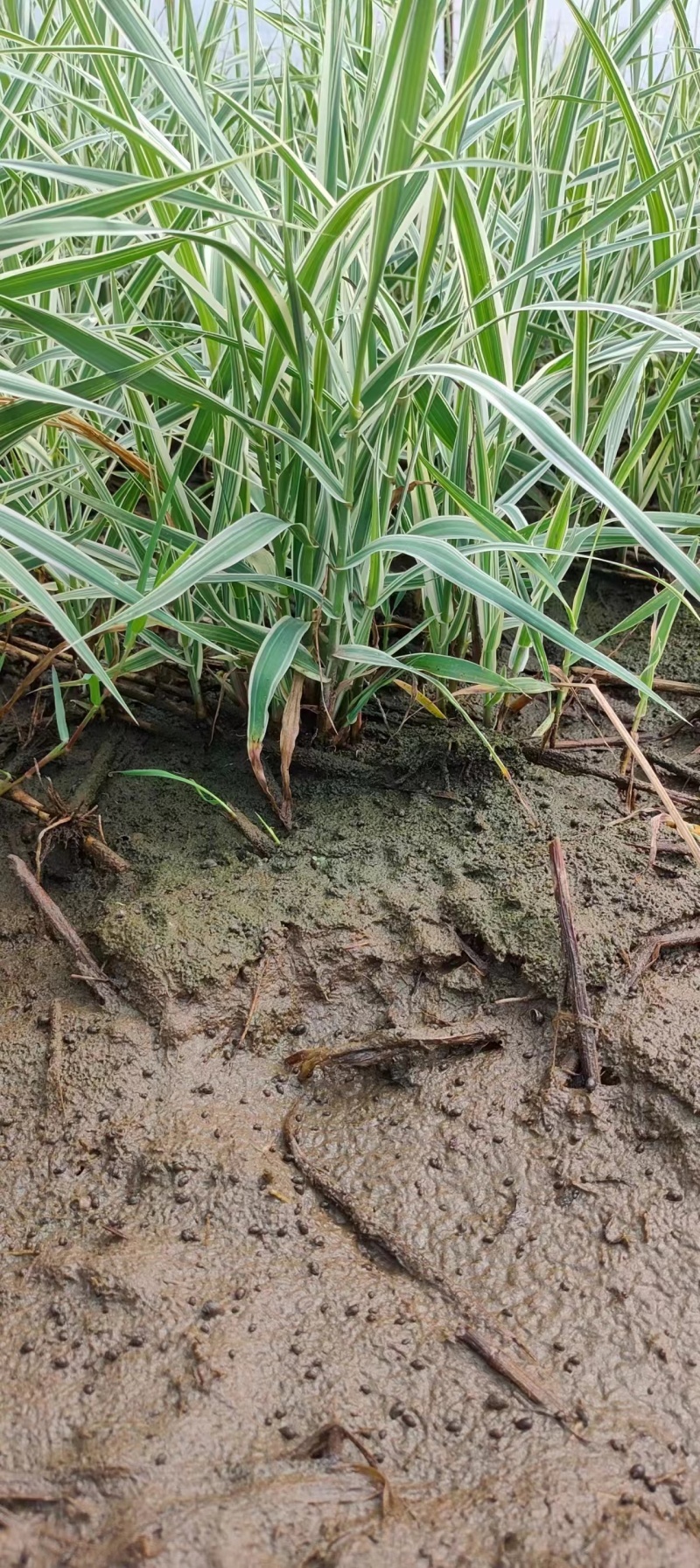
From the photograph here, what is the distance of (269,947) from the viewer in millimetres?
1171

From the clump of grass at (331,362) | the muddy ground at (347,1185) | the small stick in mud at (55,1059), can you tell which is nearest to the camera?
the muddy ground at (347,1185)

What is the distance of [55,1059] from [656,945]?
2.33ft

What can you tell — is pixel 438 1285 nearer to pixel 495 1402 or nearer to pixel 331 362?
pixel 495 1402

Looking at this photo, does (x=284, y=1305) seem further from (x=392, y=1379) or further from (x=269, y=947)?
(x=269, y=947)

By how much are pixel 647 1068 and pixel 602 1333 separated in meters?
0.28

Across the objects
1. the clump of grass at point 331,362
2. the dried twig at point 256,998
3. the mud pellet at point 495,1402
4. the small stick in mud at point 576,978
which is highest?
the clump of grass at point 331,362

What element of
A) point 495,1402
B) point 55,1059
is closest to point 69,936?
point 55,1059

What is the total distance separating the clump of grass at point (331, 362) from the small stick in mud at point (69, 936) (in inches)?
7.8

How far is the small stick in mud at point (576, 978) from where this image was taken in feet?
3.45

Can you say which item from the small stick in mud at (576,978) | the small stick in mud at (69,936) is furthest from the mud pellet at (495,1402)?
the small stick in mud at (69,936)

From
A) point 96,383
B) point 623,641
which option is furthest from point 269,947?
point 623,641

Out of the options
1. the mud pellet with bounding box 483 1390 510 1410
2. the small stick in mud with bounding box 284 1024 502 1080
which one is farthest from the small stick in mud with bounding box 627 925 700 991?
the mud pellet with bounding box 483 1390 510 1410

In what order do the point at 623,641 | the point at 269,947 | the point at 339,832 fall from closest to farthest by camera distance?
the point at 269,947, the point at 339,832, the point at 623,641

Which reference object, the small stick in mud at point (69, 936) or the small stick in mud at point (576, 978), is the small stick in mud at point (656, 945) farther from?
the small stick in mud at point (69, 936)
